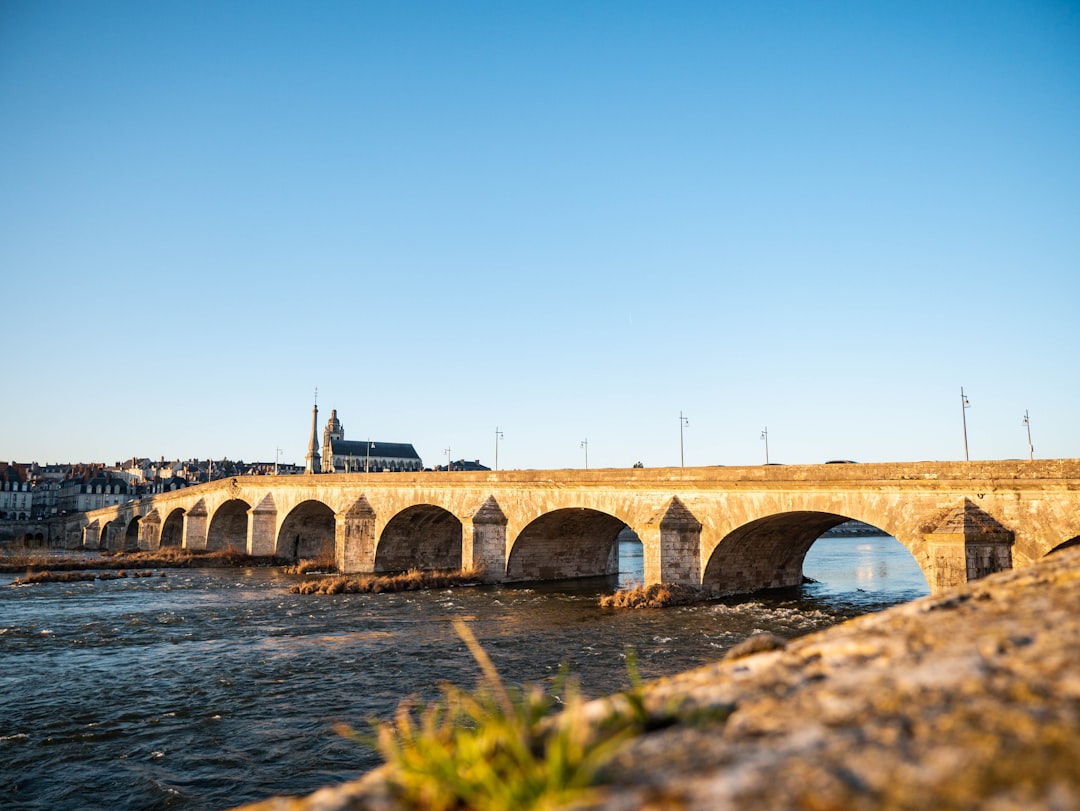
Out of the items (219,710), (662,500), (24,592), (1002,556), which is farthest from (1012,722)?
(24,592)

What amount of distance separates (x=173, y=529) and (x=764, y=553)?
55992mm

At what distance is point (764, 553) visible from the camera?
87.4 feet

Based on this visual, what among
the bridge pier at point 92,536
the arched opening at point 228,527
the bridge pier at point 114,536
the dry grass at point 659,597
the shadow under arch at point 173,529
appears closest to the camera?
the dry grass at point 659,597

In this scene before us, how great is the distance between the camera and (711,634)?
18859 millimetres

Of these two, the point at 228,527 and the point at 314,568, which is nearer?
the point at 314,568

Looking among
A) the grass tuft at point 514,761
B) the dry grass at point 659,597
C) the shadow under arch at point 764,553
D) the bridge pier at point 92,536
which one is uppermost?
the grass tuft at point 514,761

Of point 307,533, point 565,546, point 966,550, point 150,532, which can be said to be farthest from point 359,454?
point 966,550

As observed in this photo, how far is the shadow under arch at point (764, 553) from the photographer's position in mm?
24016

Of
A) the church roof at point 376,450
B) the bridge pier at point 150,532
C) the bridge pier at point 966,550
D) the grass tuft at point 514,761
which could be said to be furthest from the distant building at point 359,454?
the grass tuft at point 514,761

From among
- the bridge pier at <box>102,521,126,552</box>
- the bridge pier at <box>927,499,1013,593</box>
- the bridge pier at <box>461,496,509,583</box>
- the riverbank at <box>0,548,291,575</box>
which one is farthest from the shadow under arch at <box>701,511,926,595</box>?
the bridge pier at <box>102,521,126,552</box>

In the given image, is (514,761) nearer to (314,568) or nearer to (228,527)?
(314,568)

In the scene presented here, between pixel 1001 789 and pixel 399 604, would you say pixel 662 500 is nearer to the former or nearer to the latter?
pixel 399 604

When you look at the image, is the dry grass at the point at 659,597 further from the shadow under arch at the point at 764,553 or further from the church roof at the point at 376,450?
the church roof at the point at 376,450

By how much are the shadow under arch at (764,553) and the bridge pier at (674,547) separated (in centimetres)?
52
